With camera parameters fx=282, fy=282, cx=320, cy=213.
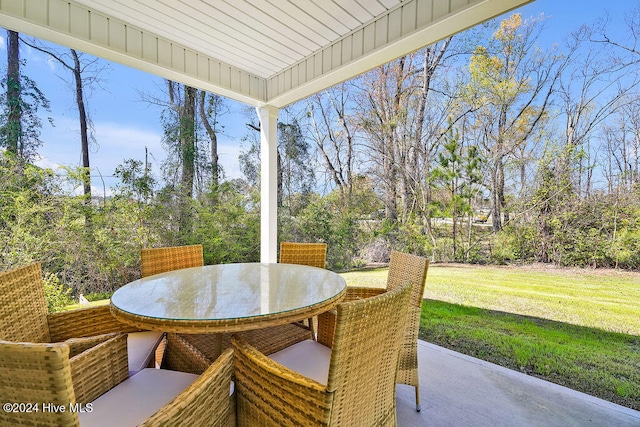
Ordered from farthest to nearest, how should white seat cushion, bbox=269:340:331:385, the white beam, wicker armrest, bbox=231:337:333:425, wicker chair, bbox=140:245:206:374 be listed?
the white beam < wicker chair, bbox=140:245:206:374 < white seat cushion, bbox=269:340:331:385 < wicker armrest, bbox=231:337:333:425

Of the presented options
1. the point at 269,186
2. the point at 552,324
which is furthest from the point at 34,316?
the point at 552,324

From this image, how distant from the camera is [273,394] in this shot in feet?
3.41

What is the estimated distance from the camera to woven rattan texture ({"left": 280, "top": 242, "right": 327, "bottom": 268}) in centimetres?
283

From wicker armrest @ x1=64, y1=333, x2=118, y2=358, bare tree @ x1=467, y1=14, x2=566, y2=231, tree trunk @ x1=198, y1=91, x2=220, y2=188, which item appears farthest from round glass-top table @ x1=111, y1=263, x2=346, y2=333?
tree trunk @ x1=198, y1=91, x2=220, y2=188

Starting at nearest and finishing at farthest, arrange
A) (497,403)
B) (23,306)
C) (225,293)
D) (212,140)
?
(23,306), (225,293), (497,403), (212,140)

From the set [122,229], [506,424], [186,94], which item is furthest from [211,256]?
[506,424]

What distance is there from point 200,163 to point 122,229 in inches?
60.4

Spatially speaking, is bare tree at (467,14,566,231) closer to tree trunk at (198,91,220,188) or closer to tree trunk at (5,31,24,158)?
tree trunk at (198,91,220,188)

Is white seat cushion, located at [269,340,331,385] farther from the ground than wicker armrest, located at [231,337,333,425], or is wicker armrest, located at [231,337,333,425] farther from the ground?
wicker armrest, located at [231,337,333,425]

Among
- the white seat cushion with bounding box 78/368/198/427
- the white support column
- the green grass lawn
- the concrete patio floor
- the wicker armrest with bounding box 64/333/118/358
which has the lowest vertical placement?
the concrete patio floor

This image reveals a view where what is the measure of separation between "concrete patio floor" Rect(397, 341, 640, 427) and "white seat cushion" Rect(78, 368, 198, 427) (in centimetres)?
137

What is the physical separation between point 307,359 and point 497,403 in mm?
1457

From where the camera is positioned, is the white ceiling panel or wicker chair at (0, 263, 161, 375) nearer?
wicker chair at (0, 263, 161, 375)

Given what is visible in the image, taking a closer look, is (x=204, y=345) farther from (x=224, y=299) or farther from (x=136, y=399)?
(x=136, y=399)
